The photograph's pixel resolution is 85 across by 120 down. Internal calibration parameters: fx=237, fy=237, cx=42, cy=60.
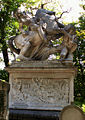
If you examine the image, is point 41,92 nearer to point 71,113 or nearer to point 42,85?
point 42,85

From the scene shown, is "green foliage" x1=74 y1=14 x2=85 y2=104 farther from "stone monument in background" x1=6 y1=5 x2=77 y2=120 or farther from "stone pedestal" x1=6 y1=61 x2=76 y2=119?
"stone pedestal" x1=6 y1=61 x2=76 y2=119

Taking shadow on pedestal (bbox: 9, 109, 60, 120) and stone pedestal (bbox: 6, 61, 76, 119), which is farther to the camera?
stone pedestal (bbox: 6, 61, 76, 119)

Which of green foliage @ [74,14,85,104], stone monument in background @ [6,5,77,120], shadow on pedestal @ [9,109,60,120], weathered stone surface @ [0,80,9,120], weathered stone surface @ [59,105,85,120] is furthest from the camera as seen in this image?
green foliage @ [74,14,85,104]

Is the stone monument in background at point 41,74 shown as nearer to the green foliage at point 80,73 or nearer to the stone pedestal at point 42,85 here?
the stone pedestal at point 42,85

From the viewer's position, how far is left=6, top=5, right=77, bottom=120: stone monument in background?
27.7 feet

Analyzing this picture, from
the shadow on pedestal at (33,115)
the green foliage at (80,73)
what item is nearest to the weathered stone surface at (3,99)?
the shadow on pedestal at (33,115)

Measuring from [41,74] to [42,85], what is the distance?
41 centimetres

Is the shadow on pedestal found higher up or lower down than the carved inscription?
lower down

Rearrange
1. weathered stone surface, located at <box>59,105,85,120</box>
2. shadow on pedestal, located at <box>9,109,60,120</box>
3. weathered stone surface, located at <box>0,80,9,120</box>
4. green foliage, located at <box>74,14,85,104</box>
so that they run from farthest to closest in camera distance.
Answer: green foliage, located at <box>74,14,85,104</box>, shadow on pedestal, located at <box>9,109,60,120</box>, weathered stone surface, located at <box>59,105,85,120</box>, weathered stone surface, located at <box>0,80,9,120</box>

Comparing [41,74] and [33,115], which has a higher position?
[41,74]

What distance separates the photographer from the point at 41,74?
8750 millimetres

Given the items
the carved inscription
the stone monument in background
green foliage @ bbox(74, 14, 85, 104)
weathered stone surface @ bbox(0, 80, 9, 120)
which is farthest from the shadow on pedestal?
green foliage @ bbox(74, 14, 85, 104)

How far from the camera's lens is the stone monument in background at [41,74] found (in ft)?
27.7

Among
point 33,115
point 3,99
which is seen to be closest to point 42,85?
point 33,115
